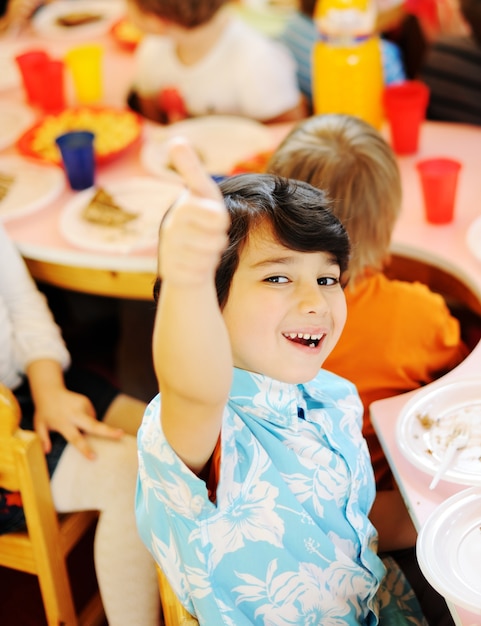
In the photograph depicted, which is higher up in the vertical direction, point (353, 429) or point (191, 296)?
point (191, 296)

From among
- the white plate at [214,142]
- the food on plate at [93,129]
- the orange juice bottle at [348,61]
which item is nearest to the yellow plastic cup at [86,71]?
the food on plate at [93,129]

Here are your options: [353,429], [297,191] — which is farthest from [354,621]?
[297,191]

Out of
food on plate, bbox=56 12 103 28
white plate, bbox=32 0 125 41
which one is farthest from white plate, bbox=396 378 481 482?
food on plate, bbox=56 12 103 28

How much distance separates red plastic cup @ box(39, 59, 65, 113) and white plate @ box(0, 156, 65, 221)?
1.06 ft

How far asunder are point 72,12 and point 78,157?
1533 mm

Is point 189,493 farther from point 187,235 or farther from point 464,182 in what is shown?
point 464,182

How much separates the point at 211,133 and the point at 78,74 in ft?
1.55

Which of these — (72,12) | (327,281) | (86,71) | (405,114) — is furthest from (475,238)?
(72,12)

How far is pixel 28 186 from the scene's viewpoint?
2008mm

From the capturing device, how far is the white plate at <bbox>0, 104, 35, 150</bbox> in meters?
2.23

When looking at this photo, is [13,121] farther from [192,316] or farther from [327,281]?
[192,316]

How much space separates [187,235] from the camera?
2.31 feet

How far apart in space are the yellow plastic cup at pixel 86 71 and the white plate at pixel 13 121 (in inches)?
6.5

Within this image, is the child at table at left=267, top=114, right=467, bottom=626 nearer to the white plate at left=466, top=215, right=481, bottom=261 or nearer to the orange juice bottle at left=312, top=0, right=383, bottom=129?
the white plate at left=466, top=215, right=481, bottom=261
